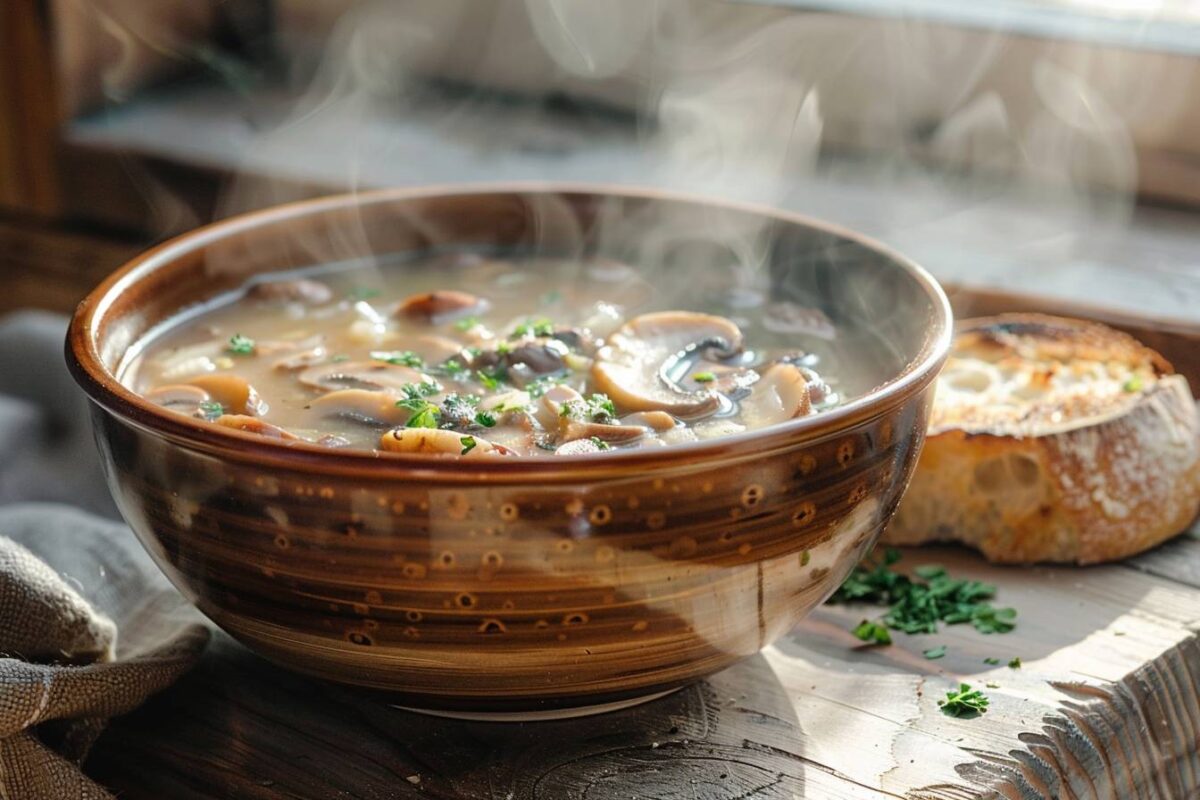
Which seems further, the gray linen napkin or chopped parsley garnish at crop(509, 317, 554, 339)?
chopped parsley garnish at crop(509, 317, 554, 339)

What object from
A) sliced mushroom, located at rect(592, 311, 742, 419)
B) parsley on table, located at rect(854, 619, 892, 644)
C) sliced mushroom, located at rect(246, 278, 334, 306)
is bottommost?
parsley on table, located at rect(854, 619, 892, 644)

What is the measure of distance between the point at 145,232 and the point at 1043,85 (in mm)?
2453

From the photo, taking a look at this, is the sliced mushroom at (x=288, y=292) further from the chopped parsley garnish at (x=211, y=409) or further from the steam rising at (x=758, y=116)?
the steam rising at (x=758, y=116)

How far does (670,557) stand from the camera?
1.34 m

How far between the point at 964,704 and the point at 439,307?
37.6 inches

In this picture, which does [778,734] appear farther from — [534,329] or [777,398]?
[534,329]

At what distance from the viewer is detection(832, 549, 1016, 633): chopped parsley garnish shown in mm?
A: 1849

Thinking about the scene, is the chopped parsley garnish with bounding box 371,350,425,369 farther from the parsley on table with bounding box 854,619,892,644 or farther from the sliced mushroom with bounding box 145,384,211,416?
the parsley on table with bounding box 854,619,892,644

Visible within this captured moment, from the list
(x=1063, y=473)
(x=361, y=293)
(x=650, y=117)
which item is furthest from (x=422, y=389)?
(x=650, y=117)

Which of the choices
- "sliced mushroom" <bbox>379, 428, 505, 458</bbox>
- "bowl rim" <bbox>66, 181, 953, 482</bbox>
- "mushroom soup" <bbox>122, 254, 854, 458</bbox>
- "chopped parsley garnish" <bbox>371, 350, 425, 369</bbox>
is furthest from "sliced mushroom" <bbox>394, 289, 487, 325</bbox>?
"sliced mushroom" <bbox>379, 428, 505, 458</bbox>

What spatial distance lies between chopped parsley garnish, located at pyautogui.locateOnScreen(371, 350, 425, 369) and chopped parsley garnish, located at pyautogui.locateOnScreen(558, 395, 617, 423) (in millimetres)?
308

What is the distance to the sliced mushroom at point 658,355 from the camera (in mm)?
1696

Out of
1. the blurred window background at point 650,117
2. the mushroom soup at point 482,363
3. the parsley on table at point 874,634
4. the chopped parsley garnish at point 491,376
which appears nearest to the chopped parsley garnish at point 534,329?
the mushroom soup at point 482,363

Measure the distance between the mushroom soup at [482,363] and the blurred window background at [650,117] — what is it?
0.96m
